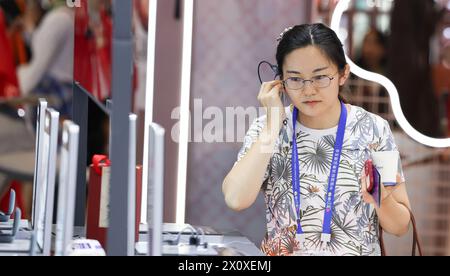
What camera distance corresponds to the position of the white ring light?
3.91m

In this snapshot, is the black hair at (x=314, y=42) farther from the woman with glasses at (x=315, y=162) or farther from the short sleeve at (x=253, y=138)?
the short sleeve at (x=253, y=138)

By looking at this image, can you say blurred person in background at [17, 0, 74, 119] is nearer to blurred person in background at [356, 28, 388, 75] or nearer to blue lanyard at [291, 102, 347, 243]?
blurred person in background at [356, 28, 388, 75]

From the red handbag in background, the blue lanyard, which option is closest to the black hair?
the blue lanyard

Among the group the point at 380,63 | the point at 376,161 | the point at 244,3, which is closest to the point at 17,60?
the point at 244,3

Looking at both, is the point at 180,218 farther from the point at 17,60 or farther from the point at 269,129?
the point at 17,60

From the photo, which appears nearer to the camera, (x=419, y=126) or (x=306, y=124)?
(x=306, y=124)

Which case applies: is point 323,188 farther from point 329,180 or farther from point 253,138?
point 253,138

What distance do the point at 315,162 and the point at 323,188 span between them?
9 cm

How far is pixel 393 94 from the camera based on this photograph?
4094 millimetres

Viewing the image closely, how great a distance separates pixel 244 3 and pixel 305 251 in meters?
1.61

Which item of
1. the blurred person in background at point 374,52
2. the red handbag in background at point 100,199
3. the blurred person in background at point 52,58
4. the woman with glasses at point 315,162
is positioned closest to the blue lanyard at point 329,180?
the woman with glasses at point 315,162

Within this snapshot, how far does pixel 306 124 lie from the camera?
10.3 feet
